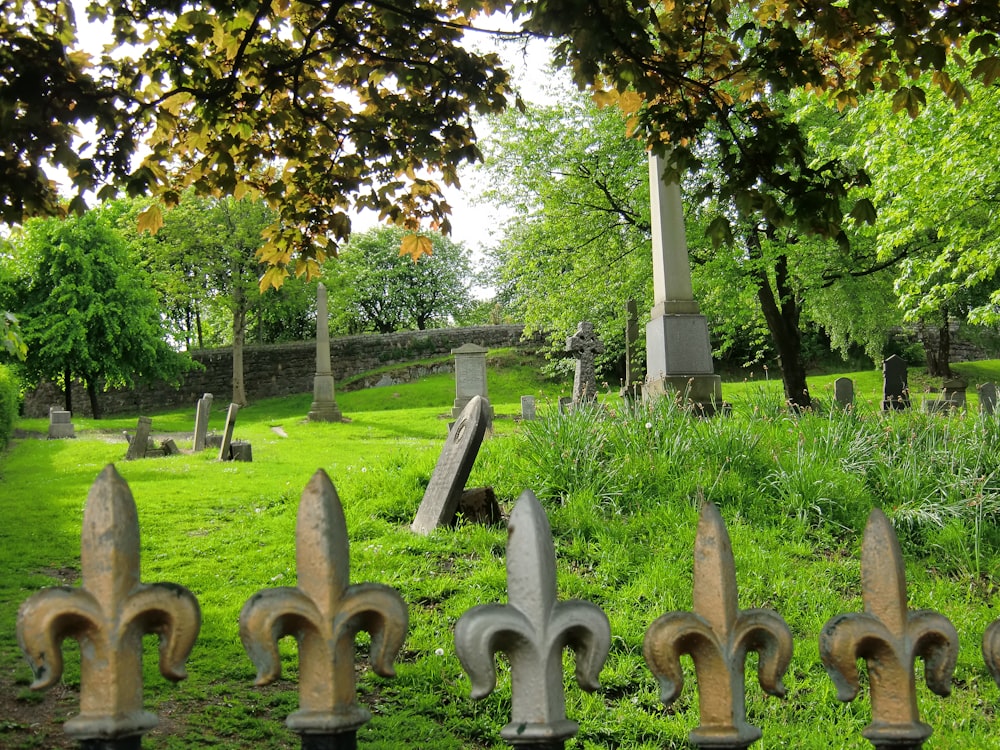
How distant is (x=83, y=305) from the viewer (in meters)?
31.4

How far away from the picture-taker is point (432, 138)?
4.18 metres

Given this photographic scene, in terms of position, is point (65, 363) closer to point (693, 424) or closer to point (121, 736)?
point (693, 424)

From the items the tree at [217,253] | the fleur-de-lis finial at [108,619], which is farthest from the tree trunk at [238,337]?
the fleur-de-lis finial at [108,619]

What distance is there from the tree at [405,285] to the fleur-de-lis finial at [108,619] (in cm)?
4926

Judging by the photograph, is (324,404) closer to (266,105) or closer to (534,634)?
(266,105)

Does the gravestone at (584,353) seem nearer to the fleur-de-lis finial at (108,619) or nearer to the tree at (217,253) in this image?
the fleur-de-lis finial at (108,619)

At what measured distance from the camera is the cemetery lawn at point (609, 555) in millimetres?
4027

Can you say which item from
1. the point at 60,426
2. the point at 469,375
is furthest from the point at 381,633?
the point at 60,426

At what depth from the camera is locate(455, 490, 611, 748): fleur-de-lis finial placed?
1.32m

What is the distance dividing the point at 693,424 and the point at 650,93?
508 cm

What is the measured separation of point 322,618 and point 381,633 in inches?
4.0

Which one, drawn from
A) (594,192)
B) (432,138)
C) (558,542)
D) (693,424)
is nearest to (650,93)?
(432,138)

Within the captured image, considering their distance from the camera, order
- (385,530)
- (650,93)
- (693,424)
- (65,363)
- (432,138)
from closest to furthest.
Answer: (650,93) → (432,138) → (385,530) → (693,424) → (65,363)

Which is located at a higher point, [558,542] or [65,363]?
[65,363]
